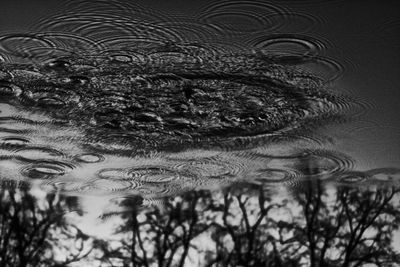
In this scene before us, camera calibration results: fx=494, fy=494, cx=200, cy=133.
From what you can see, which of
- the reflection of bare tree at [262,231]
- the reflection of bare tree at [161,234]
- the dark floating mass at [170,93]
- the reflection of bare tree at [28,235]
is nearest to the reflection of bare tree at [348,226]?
the reflection of bare tree at [262,231]

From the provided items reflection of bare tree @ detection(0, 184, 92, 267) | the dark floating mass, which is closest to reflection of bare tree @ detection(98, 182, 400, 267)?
reflection of bare tree @ detection(0, 184, 92, 267)

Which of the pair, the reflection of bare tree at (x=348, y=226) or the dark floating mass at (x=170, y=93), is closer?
the dark floating mass at (x=170, y=93)

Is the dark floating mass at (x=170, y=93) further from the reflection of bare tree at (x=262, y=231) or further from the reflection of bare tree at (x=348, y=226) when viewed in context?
the reflection of bare tree at (x=262, y=231)

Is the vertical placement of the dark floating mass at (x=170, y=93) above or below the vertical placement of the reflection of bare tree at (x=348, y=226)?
above

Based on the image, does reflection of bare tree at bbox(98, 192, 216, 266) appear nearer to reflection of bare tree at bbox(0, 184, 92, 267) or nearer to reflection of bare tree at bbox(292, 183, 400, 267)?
reflection of bare tree at bbox(0, 184, 92, 267)

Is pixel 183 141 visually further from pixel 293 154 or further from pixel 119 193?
pixel 119 193

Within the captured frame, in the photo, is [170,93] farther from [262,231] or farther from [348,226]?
[348,226]
